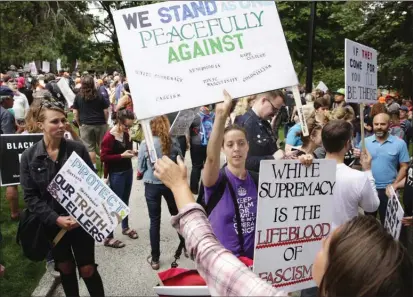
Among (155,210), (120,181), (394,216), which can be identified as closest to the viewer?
(394,216)

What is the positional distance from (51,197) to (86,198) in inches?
11.3

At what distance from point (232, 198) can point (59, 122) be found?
1.57m

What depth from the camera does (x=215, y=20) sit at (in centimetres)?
257

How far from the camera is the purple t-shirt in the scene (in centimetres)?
280

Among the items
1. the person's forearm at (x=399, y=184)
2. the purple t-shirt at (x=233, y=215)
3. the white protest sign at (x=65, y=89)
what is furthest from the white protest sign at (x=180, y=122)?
the white protest sign at (x=65, y=89)

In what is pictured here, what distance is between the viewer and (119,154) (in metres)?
5.25

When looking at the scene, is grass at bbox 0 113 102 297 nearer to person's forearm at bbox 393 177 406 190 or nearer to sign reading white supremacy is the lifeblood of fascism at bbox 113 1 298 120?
sign reading white supremacy is the lifeblood of fascism at bbox 113 1 298 120

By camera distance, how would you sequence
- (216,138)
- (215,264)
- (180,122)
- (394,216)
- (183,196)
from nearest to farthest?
(215,264)
(183,196)
(216,138)
(394,216)
(180,122)

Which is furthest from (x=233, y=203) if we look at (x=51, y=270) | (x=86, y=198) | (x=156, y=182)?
(x=51, y=270)

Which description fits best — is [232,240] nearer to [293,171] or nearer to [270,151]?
[293,171]

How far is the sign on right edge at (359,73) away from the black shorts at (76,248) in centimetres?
266

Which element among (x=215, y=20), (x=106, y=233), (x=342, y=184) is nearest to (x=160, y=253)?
(x=106, y=233)

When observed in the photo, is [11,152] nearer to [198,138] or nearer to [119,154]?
[119,154]

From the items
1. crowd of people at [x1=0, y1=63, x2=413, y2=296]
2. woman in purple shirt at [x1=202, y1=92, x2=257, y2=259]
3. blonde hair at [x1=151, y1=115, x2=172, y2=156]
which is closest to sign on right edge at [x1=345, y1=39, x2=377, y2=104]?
crowd of people at [x1=0, y1=63, x2=413, y2=296]
